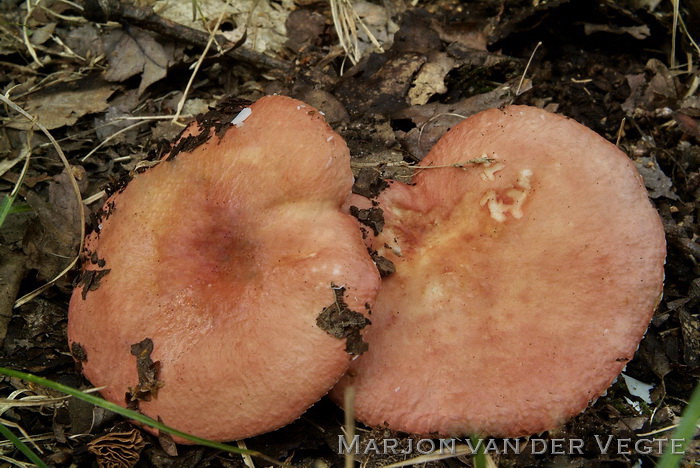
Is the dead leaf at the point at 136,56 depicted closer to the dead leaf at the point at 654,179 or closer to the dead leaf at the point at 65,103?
the dead leaf at the point at 65,103

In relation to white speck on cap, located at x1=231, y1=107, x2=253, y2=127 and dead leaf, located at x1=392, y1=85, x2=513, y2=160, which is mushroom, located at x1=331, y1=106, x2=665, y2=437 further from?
white speck on cap, located at x1=231, y1=107, x2=253, y2=127

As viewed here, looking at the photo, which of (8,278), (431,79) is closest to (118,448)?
(8,278)

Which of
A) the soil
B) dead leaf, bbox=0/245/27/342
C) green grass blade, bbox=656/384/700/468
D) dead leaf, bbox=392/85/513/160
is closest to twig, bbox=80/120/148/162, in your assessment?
the soil

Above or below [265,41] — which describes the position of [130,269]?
below

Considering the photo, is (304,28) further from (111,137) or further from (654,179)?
(654,179)

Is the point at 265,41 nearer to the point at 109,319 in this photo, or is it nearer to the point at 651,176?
the point at 109,319

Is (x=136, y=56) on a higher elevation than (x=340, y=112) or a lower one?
higher

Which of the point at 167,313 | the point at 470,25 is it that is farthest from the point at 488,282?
the point at 470,25
